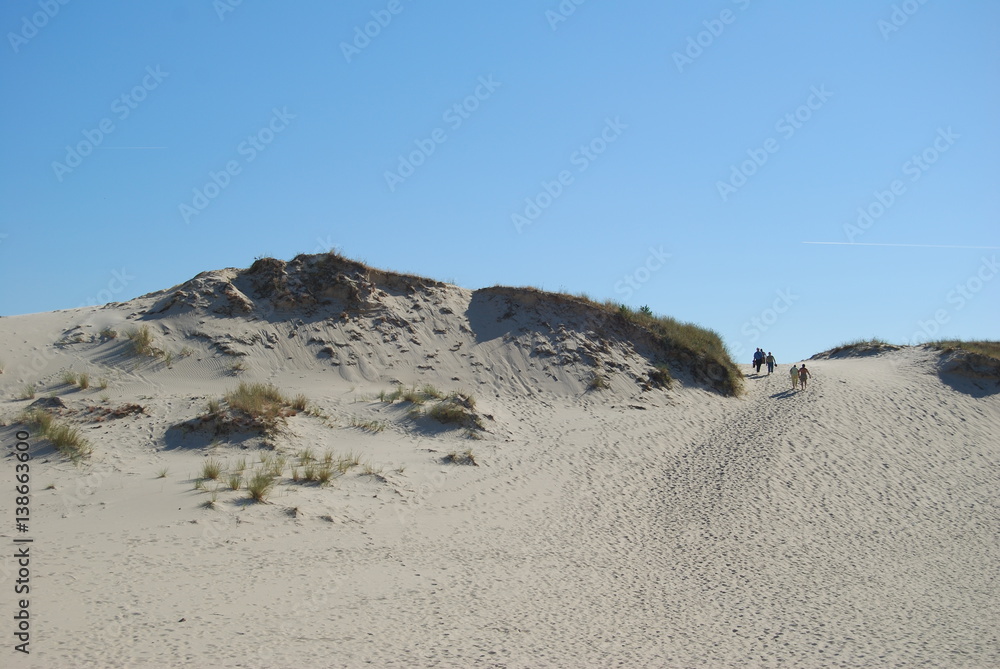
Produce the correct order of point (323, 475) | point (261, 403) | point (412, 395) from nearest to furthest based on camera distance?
point (323, 475) < point (261, 403) < point (412, 395)

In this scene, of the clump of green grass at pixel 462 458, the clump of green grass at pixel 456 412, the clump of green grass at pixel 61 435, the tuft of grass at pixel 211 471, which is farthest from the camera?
the clump of green grass at pixel 456 412

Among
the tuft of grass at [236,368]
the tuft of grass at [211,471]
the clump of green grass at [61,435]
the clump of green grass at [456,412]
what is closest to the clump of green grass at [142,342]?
the tuft of grass at [236,368]

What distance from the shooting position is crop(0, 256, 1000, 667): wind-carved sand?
826cm

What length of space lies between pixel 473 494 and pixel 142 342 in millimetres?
9444

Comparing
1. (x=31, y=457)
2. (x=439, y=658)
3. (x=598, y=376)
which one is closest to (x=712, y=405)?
(x=598, y=376)

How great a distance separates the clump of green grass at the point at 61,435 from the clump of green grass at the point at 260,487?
3.31m

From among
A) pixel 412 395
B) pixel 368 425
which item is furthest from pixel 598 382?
pixel 368 425

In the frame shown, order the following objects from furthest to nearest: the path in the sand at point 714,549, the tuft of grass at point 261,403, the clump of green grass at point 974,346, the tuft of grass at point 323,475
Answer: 1. the clump of green grass at point 974,346
2. the tuft of grass at point 261,403
3. the tuft of grass at point 323,475
4. the path in the sand at point 714,549

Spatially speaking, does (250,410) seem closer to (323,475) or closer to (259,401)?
(259,401)

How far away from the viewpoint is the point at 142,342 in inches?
684

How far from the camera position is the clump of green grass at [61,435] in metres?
12.7

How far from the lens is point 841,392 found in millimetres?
22578

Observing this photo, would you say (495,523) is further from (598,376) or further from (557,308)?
(557,308)

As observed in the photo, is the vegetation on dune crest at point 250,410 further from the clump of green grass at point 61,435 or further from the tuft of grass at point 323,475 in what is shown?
the clump of green grass at point 61,435
